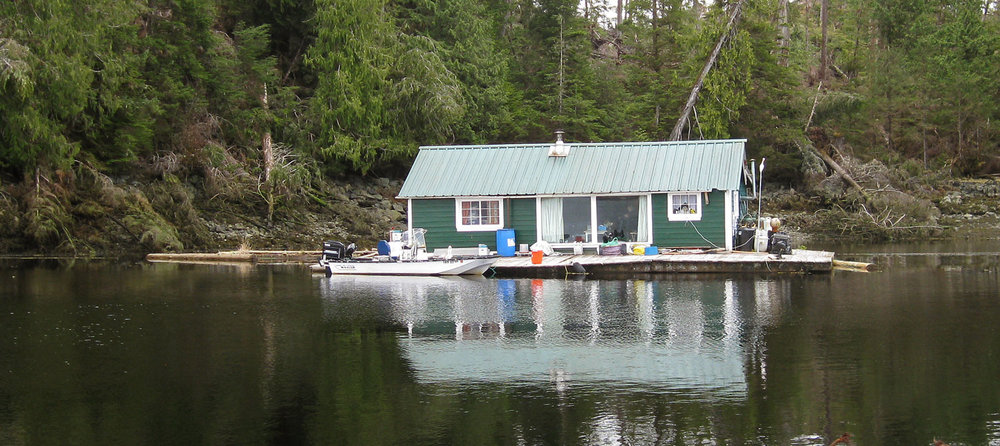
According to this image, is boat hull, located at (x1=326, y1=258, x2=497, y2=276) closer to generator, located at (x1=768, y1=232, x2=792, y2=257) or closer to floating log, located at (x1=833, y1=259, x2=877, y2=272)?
generator, located at (x1=768, y1=232, x2=792, y2=257)

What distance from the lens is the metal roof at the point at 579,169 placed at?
951 inches

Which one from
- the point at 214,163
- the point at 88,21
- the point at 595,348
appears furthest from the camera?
the point at 214,163

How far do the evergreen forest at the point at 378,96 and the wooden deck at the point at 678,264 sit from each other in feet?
44.4

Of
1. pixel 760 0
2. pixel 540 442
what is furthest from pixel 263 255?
pixel 760 0

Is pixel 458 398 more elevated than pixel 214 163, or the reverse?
pixel 214 163

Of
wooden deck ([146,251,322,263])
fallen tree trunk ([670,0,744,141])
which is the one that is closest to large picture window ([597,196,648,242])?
wooden deck ([146,251,322,263])

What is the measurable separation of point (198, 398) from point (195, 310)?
7.05m

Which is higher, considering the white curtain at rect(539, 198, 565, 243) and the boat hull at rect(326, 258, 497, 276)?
the white curtain at rect(539, 198, 565, 243)

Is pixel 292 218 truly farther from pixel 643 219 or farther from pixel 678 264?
pixel 678 264

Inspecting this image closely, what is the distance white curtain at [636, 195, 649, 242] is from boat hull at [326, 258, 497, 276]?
3.98 meters

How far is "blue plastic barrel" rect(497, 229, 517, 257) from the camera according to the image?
24281 mm

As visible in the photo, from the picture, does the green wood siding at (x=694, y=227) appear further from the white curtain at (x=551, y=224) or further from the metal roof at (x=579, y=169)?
the white curtain at (x=551, y=224)

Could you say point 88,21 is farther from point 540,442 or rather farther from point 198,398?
Result: point 540,442

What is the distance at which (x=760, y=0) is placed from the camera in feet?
131
